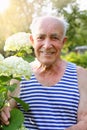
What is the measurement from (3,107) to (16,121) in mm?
89

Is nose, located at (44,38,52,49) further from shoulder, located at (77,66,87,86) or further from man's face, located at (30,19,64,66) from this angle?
shoulder, located at (77,66,87,86)

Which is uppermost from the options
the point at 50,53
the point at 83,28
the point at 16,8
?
the point at 50,53

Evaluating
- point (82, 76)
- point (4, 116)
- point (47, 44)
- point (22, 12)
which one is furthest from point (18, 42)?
point (22, 12)

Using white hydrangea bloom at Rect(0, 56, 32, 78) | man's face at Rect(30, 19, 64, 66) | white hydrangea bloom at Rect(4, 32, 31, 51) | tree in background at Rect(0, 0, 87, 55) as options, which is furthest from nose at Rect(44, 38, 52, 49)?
tree in background at Rect(0, 0, 87, 55)

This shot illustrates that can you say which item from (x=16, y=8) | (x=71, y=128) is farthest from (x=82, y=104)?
(x=16, y=8)

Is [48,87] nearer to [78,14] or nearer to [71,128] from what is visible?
[71,128]

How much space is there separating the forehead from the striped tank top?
286mm

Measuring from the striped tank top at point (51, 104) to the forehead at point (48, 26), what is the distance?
29cm

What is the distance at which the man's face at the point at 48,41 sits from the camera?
214cm

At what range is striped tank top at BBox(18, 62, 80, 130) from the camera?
215 centimetres

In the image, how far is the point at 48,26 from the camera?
7.03 feet

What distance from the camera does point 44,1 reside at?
11273mm

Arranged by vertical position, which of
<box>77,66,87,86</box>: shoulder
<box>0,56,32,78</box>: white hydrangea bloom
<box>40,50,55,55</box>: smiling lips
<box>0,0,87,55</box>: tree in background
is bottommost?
<box>0,0,87,55</box>: tree in background

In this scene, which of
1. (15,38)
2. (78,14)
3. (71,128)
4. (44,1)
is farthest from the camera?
(78,14)
